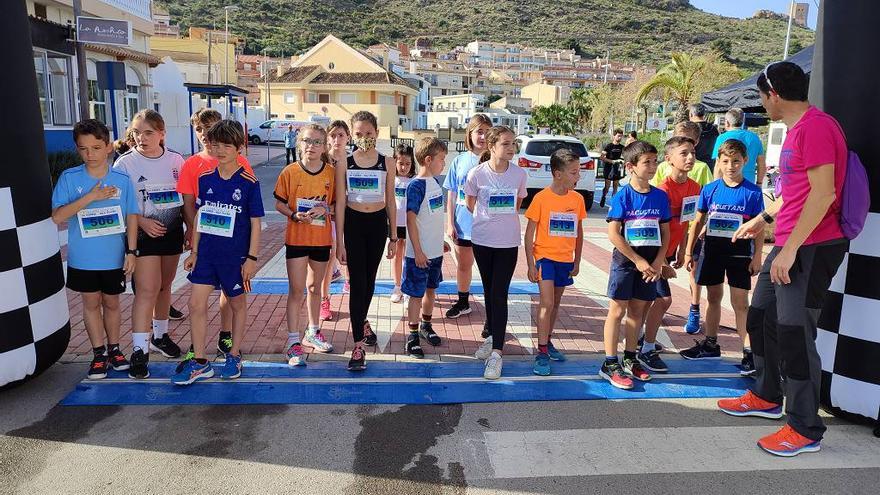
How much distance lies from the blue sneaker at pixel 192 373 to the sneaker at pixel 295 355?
0.55 metres

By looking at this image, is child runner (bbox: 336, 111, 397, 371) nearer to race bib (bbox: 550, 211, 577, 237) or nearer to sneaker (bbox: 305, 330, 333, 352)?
sneaker (bbox: 305, 330, 333, 352)

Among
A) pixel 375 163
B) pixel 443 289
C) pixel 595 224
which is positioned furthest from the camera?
pixel 595 224

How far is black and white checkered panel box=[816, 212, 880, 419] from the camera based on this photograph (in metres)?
3.44

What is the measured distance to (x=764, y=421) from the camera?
148 inches

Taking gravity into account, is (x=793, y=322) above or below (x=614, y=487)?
above

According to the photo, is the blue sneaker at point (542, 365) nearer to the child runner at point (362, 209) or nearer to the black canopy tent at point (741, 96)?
the child runner at point (362, 209)

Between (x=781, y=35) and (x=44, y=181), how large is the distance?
5219 inches

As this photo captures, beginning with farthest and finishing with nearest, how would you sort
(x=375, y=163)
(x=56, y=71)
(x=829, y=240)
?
(x=56, y=71) → (x=375, y=163) → (x=829, y=240)

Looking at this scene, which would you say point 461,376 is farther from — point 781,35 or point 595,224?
point 781,35

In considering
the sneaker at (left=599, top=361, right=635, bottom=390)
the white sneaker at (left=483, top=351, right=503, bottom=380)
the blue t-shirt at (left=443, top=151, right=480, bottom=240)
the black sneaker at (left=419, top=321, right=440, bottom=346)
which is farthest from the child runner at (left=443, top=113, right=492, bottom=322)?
the sneaker at (left=599, top=361, right=635, bottom=390)

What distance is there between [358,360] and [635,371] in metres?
1.97

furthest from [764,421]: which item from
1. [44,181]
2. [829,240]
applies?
[44,181]

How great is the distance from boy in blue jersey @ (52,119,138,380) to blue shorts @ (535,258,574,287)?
9.19 feet

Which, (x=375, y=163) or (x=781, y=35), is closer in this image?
(x=375, y=163)
